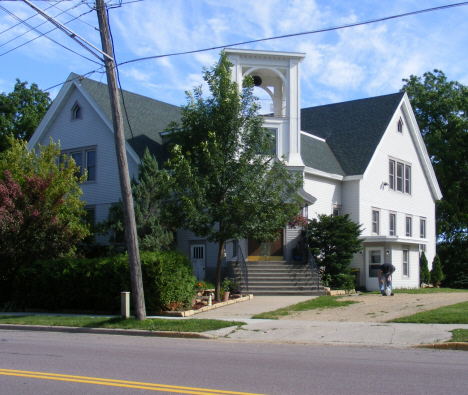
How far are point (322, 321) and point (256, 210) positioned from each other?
4469mm

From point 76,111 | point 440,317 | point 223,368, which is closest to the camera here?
point 223,368

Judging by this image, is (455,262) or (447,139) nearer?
(455,262)

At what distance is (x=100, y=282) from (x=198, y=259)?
7499mm

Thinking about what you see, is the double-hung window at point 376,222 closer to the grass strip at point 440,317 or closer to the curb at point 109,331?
the grass strip at point 440,317

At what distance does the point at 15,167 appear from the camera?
Answer: 20.9 meters

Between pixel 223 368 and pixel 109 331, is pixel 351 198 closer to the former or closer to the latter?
pixel 109 331

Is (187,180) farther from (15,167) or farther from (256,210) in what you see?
(15,167)

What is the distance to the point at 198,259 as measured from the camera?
24.7 meters

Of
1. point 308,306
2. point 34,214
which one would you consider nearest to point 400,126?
point 308,306

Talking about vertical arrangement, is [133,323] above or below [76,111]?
below

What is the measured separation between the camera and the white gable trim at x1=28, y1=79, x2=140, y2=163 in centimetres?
2572

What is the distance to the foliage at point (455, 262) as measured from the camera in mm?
34256

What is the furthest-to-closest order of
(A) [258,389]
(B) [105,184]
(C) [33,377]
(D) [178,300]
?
(B) [105,184] < (D) [178,300] < (C) [33,377] < (A) [258,389]

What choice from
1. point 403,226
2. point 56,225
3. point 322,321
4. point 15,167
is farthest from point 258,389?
point 403,226
